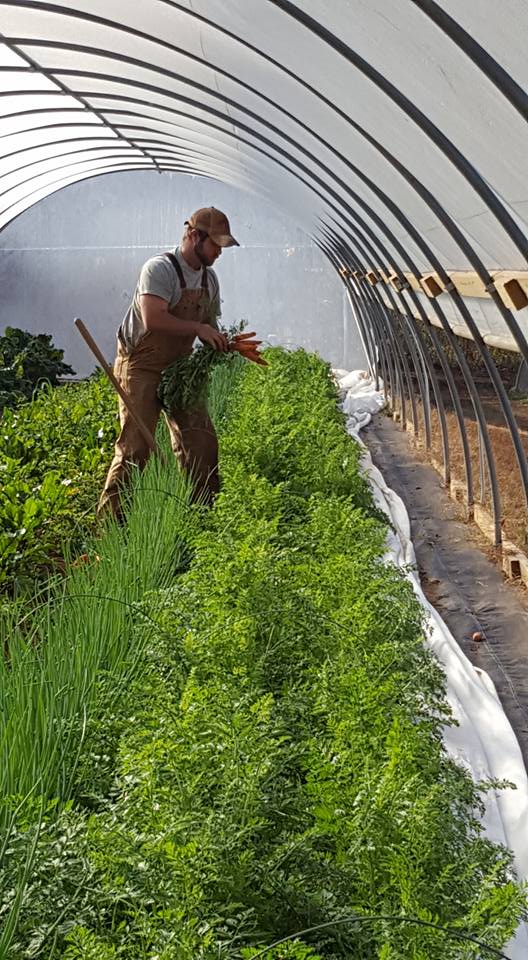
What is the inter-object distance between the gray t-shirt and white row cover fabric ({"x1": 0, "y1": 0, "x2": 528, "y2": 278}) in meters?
0.97

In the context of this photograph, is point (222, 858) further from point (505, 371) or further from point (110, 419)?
point (505, 371)

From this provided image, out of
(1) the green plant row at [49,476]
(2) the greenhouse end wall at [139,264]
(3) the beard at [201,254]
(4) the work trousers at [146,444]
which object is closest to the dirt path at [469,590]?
(4) the work trousers at [146,444]

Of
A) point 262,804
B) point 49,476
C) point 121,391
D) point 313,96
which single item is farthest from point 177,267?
point 262,804

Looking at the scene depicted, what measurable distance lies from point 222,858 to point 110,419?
561cm

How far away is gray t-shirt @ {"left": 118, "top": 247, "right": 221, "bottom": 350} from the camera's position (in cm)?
548

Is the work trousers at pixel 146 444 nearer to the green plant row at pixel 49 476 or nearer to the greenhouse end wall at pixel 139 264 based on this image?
the green plant row at pixel 49 476

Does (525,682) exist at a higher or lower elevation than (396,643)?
lower


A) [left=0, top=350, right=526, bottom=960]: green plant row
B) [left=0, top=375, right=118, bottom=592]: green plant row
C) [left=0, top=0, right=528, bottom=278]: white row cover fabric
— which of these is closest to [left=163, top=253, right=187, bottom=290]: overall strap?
[left=0, top=0, right=528, bottom=278]: white row cover fabric

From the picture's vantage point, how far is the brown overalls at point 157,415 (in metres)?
5.48

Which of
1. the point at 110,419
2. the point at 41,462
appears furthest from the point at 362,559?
the point at 110,419

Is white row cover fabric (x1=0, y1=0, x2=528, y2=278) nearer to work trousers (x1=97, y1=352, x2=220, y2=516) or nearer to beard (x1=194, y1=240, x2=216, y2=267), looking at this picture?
beard (x1=194, y1=240, x2=216, y2=267)

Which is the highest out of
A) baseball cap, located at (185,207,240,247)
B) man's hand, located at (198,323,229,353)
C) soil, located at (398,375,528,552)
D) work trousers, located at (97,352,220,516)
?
baseball cap, located at (185,207,240,247)

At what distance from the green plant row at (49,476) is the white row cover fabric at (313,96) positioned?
1880 mm

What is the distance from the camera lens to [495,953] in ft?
5.41
